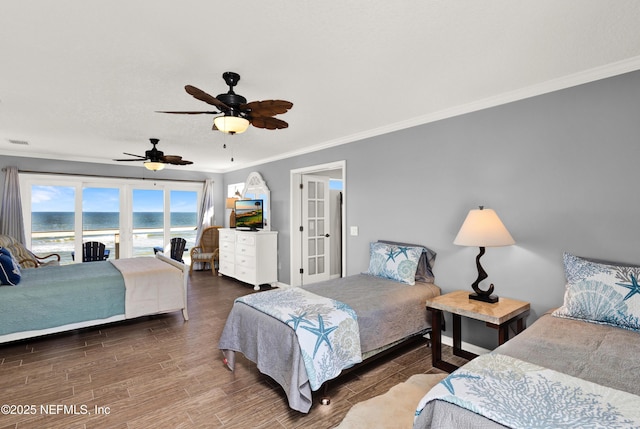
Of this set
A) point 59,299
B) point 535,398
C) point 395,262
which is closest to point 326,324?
point 535,398

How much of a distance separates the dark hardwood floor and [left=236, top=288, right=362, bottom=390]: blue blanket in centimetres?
31

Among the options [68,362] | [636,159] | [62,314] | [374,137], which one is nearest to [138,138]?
[62,314]

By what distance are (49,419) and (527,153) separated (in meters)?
4.21

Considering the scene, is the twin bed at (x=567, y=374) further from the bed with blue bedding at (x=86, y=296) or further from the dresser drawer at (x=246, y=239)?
the dresser drawer at (x=246, y=239)

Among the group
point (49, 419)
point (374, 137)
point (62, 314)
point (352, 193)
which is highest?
point (374, 137)

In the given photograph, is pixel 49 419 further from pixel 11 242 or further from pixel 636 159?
pixel 636 159

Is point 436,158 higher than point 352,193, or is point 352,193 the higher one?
point 436,158

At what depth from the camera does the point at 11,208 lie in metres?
5.36

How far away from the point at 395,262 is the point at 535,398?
2.19 m

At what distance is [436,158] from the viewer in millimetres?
3412

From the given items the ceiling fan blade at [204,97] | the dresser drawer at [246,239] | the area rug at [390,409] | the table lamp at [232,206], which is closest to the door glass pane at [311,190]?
the dresser drawer at [246,239]

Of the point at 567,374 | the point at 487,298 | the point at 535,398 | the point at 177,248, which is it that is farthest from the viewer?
the point at 177,248

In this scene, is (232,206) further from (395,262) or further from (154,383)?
(154,383)

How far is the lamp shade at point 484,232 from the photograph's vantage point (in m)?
2.57
